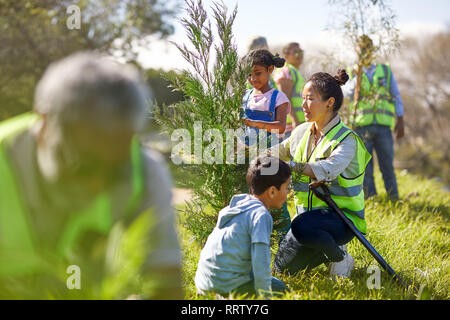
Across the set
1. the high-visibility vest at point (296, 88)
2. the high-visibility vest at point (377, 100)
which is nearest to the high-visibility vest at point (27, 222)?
the high-visibility vest at point (296, 88)

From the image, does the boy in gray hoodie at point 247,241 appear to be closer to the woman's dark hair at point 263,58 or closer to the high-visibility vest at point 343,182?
the high-visibility vest at point 343,182

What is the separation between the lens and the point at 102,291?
1471mm

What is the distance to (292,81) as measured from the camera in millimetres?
5621

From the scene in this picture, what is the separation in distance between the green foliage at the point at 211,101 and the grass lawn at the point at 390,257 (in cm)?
59

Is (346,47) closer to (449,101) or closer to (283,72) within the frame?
(283,72)

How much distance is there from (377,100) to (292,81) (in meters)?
1.20

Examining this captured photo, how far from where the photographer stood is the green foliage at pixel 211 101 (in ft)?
10.6

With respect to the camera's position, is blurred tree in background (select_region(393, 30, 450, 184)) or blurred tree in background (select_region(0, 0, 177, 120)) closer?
blurred tree in background (select_region(0, 0, 177, 120))

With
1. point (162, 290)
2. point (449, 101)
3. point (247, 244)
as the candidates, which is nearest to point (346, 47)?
point (247, 244)

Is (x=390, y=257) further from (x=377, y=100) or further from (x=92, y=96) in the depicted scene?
(x=92, y=96)

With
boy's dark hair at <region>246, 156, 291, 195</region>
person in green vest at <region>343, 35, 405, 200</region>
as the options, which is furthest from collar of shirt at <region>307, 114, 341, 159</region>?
person in green vest at <region>343, 35, 405, 200</region>

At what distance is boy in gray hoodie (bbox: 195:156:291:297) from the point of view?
8.31 ft

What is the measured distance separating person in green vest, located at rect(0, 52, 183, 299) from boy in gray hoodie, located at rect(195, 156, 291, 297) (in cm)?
79

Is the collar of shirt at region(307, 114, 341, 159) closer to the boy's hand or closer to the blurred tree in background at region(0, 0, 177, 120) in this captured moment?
the boy's hand
